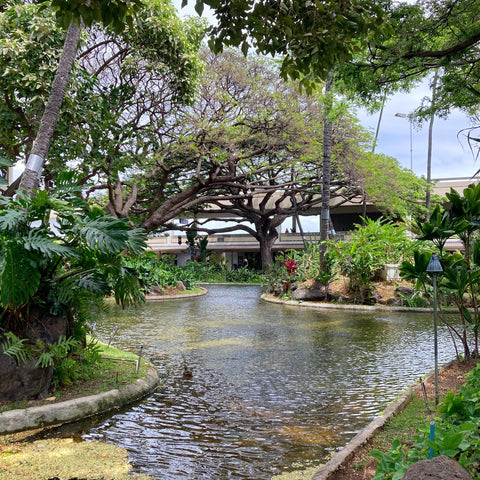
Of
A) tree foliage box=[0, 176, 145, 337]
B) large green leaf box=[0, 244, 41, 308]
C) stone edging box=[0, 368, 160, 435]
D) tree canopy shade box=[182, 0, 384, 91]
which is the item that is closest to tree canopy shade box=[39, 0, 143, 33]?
tree canopy shade box=[182, 0, 384, 91]

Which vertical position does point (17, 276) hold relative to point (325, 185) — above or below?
below

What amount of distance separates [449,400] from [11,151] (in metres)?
11.0

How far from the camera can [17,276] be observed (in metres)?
4.52

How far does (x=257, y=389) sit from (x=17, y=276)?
10.8ft

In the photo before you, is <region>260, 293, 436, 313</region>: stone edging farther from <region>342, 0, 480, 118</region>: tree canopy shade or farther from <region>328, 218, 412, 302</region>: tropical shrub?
<region>342, 0, 480, 118</region>: tree canopy shade

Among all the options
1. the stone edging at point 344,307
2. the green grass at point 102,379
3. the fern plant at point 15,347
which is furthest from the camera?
the stone edging at point 344,307

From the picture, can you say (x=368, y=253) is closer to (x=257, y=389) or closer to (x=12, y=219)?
(x=257, y=389)

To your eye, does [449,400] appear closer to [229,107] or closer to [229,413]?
[229,413]

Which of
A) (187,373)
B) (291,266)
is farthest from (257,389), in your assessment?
(291,266)

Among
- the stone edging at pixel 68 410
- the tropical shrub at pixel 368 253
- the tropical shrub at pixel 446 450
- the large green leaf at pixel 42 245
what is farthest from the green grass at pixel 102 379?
the tropical shrub at pixel 368 253

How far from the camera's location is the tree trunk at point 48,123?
573 centimetres

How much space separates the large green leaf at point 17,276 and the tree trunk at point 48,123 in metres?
1.26

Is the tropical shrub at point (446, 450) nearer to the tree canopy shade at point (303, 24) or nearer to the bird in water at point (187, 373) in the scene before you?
the tree canopy shade at point (303, 24)

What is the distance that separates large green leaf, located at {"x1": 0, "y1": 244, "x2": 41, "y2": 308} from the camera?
4422 millimetres
